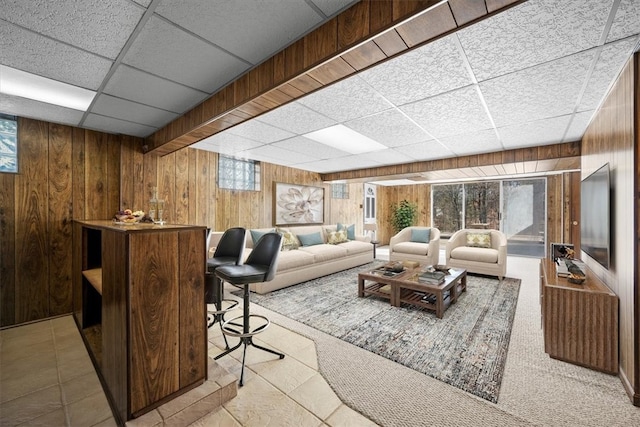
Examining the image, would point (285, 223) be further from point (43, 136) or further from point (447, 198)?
point (447, 198)

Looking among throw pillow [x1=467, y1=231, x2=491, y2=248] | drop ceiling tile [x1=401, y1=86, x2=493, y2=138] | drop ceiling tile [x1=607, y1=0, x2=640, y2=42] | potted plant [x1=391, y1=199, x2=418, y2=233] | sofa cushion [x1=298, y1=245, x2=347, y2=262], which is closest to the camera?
A: drop ceiling tile [x1=607, y1=0, x2=640, y2=42]

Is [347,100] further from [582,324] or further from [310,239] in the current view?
[310,239]

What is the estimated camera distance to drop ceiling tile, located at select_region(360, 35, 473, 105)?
65.2 inches

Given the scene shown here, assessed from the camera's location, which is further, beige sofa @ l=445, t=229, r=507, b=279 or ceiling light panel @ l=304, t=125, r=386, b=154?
beige sofa @ l=445, t=229, r=507, b=279

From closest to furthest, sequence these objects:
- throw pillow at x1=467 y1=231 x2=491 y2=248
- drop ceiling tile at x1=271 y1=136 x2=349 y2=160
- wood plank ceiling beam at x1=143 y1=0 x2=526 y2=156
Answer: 1. wood plank ceiling beam at x1=143 y1=0 x2=526 y2=156
2. drop ceiling tile at x1=271 y1=136 x2=349 y2=160
3. throw pillow at x1=467 y1=231 x2=491 y2=248

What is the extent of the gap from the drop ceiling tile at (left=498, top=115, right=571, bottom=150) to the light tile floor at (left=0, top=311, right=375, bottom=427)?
3.33 metres

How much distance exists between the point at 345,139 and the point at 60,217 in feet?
11.9

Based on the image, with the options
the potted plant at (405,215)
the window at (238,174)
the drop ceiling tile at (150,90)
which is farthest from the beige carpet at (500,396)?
the potted plant at (405,215)

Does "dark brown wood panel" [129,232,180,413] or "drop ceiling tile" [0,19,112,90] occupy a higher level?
"drop ceiling tile" [0,19,112,90]

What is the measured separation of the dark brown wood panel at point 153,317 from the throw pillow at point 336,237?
165 inches

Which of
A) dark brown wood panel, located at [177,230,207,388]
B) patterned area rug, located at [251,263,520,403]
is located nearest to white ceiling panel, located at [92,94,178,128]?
dark brown wood panel, located at [177,230,207,388]

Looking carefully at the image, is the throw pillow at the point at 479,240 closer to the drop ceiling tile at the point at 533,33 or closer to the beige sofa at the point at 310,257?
the beige sofa at the point at 310,257

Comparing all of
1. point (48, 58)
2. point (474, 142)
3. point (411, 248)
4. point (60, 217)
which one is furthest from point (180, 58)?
point (411, 248)

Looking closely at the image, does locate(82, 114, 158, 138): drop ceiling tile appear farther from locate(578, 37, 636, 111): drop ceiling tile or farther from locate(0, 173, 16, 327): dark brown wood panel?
locate(578, 37, 636, 111): drop ceiling tile
